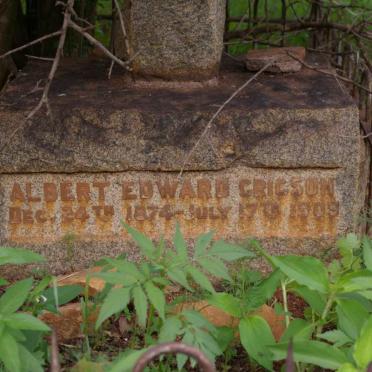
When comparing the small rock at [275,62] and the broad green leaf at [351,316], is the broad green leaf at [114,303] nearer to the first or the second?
the broad green leaf at [351,316]

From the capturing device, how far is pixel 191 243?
3.29 m

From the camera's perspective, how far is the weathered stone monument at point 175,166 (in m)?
3.19

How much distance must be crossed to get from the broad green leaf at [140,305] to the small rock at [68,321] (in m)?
0.64

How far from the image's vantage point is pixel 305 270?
2.32 metres

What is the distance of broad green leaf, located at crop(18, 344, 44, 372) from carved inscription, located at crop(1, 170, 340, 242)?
111 centimetres

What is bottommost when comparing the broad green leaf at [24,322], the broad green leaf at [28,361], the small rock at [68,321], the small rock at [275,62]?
the small rock at [68,321]

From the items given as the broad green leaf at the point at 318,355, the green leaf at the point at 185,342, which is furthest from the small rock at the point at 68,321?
the broad green leaf at the point at 318,355

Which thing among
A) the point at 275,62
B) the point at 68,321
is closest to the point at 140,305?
the point at 68,321

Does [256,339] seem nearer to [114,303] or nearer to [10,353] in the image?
[114,303]

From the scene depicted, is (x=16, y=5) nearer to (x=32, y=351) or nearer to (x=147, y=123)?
(x=147, y=123)

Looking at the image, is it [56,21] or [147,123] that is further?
[56,21]

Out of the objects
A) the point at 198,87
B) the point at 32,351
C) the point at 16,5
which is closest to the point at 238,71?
the point at 198,87

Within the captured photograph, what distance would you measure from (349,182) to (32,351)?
56.6 inches

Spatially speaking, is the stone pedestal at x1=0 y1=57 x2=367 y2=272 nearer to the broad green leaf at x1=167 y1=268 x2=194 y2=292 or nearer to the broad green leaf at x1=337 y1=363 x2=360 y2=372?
the broad green leaf at x1=167 y1=268 x2=194 y2=292
